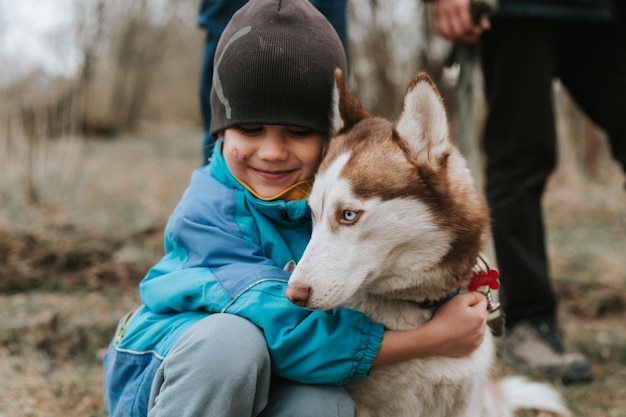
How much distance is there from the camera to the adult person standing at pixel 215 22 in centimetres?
296

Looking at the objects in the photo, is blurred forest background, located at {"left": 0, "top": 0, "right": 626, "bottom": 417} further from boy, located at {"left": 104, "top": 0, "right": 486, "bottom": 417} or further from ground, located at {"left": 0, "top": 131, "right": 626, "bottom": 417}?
boy, located at {"left": 104, "top": 0, "right": 486, "bottom": 417}

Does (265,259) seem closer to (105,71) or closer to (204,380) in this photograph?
(204,380)

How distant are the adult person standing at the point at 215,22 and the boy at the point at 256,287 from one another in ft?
1.97

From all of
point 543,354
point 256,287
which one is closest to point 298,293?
point 256,287

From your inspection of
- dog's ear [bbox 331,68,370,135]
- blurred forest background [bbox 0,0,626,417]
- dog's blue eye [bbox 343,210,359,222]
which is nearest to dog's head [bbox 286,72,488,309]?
dog's blue eye [bbox 343,210,359,222]

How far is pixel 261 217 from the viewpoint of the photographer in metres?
2.21

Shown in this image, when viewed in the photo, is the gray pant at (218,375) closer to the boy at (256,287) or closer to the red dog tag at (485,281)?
the boy at (256,287)

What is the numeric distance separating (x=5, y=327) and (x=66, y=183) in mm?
3419

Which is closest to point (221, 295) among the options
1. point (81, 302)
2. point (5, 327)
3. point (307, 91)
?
point (307, 91)

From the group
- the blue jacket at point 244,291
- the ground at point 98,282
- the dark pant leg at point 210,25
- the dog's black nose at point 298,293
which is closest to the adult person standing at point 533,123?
the ground at point 98,282

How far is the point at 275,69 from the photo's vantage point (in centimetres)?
220

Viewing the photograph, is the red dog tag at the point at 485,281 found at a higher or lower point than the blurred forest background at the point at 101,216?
higher

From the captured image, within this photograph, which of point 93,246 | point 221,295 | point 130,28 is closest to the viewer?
point 221,295

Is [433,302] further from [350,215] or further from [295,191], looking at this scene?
[295,191]
